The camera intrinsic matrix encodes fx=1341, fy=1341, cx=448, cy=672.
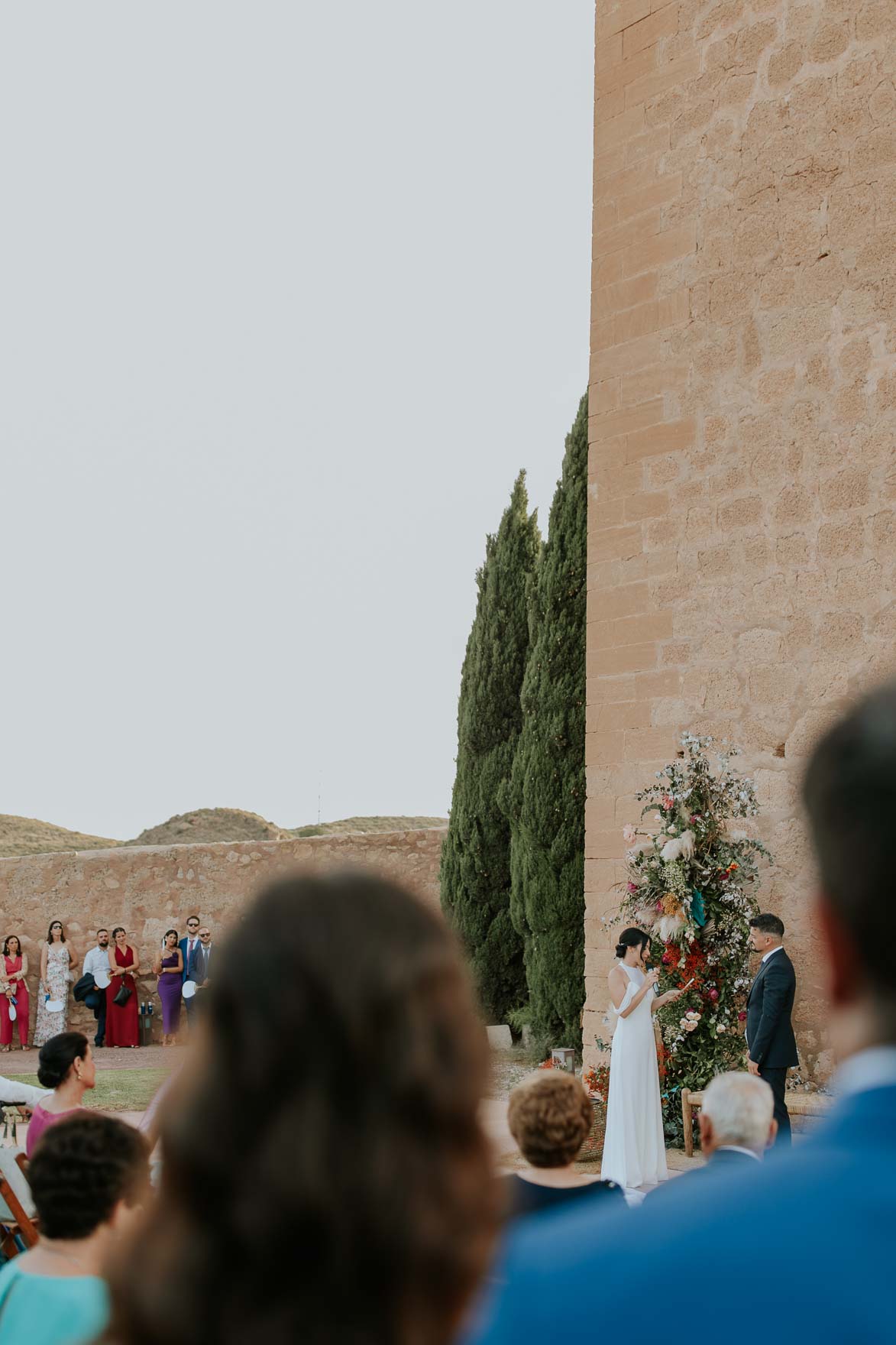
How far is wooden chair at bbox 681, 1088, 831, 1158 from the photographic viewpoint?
22.3 feet

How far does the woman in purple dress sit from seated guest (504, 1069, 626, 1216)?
12.5 meters

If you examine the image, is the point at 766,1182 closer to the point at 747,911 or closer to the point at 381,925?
the point at 381,925

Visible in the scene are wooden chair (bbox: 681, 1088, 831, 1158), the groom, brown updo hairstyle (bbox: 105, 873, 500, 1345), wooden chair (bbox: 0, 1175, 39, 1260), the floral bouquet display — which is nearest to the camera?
brown updo hairstyle (bbox: 105, 873, 500, 1345)

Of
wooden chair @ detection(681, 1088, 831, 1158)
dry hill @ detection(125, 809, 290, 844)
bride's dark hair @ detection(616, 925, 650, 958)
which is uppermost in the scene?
dry hill @ detection(125, 809, 290, 844)

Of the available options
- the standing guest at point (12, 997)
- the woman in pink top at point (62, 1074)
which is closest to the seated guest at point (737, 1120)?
the woman in pink top at point (62, 1074)

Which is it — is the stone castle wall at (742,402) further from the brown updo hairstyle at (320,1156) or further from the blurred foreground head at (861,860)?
the brown updo hairstyle at (320,1156)

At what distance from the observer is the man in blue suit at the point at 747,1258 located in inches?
28.2

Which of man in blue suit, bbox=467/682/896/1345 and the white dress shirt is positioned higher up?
man in blue suit, bbox=467/682/896/1345

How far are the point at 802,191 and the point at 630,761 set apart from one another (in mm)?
3659

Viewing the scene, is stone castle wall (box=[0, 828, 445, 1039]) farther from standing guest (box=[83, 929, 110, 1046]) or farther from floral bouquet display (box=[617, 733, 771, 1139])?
floral bouquet display (box=[617, 733, 771, 1139])

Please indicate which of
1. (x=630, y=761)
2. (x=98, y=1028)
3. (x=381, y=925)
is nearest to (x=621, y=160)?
(x=630, y=761)

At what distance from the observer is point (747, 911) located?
7.51 m

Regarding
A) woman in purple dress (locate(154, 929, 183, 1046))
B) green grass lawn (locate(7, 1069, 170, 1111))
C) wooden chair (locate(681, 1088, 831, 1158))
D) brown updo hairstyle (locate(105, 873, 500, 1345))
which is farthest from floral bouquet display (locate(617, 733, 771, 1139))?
woman in purple dress (locate(154, 929, 183, 1046))

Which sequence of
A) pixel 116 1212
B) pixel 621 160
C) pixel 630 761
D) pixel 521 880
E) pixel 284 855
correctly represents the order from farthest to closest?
pixel 284 855, pixel 521 880, pixel 621 160, pixel 630 761, pixel 116 1212
